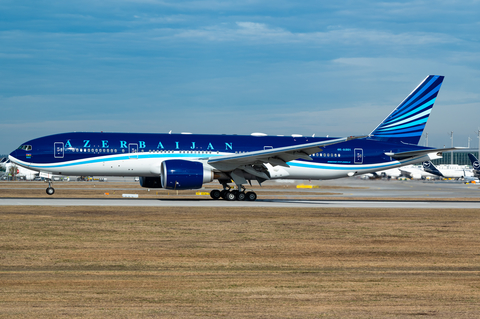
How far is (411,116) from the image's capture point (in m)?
38.4

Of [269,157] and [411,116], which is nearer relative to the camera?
[269,157]

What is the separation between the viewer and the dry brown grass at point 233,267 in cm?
802

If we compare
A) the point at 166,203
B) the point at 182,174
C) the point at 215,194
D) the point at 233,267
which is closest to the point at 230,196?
the point at 215,194

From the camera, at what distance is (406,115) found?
38375mm

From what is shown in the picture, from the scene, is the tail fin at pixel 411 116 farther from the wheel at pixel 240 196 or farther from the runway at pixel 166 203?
the wheel at pixel 240 196

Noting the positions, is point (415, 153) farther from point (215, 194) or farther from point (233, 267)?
point (233, 267)

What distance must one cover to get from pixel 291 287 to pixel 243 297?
1.23 m

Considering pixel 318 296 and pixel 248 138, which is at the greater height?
pixel 248 138

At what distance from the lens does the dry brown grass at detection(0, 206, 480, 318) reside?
26.3ft

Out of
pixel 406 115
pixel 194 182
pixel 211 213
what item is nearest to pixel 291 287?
pixel 211 213

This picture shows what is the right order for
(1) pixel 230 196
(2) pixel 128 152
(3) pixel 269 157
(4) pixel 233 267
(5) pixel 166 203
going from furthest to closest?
(1) pixel 230 196 < (2) pixel 128 152 < (3) pixel 269 157 < (5) pixel 166 203 < (4) pixel 233 267

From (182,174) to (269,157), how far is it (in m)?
5.75

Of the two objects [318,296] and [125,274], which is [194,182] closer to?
[125,274]

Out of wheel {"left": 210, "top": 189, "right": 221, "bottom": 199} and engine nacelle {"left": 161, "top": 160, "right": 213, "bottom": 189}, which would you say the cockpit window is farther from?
wheel {"left": 210, "top": 189, "right": 221, "bottom": 199}
